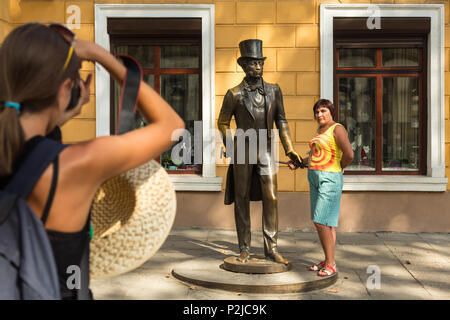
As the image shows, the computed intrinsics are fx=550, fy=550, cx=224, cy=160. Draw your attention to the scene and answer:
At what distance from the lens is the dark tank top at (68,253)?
1354mm

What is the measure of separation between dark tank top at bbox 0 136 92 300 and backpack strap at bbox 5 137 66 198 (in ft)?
0.05

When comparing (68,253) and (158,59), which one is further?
(158,59)

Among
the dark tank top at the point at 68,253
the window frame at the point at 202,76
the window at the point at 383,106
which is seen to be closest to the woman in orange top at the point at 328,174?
the window frame at the point at 202,76

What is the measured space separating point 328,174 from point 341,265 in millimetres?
1289

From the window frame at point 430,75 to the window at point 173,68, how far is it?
2044mm

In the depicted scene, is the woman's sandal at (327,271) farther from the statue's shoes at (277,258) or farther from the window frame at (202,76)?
the window frame at (202,76)

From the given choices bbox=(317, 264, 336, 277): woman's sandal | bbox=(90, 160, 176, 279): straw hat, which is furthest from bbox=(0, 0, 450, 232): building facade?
bbox=(90, 160, 176, 279): straw hat

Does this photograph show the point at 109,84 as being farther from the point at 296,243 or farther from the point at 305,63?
the point at 296,243

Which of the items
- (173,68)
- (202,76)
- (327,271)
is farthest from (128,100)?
(173,68)

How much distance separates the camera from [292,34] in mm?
8633

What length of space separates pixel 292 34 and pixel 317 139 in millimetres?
3462

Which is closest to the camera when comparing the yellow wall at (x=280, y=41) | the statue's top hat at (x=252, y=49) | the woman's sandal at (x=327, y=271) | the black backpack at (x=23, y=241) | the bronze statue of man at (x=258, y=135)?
the black backpack at (x=23, y=241)

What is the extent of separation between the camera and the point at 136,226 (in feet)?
5.14

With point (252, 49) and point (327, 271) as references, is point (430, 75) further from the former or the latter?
point (327, 271)
